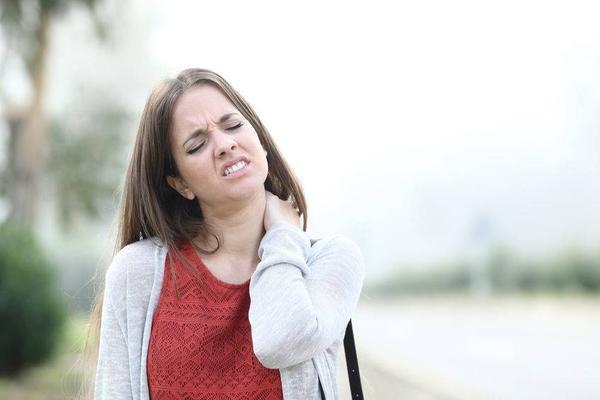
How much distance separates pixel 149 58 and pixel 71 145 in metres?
2.77

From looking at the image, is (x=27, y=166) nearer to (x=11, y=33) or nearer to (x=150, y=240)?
(x=11, y=33)

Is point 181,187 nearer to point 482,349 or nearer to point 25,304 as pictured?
point 25,304

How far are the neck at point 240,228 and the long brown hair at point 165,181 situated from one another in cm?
2

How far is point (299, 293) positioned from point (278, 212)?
0.30 m

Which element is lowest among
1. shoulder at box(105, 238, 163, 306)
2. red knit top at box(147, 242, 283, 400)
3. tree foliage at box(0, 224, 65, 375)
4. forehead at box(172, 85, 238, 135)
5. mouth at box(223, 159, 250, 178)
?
tree foliage at box(0, 224, 65, 375)

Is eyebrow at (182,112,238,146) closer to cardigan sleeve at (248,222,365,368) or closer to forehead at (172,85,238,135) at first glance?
forehead at (172,85,238,135)

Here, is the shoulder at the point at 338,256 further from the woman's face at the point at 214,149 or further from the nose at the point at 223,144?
the nose at the point at 223,144

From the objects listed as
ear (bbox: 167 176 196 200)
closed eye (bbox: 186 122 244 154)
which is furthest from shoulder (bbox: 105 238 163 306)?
closed eye (bbox: 186 122 244 154)

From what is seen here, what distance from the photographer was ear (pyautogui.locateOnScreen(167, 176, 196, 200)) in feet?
7.62

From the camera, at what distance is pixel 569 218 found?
21672 mm

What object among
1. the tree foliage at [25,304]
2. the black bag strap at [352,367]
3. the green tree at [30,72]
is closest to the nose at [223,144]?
the black bag strap at [352,367]

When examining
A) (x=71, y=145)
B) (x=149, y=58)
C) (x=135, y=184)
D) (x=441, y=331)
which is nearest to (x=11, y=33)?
(x=71, y=145)

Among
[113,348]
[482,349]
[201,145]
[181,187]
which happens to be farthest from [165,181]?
[482,349]

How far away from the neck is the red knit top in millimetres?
95
